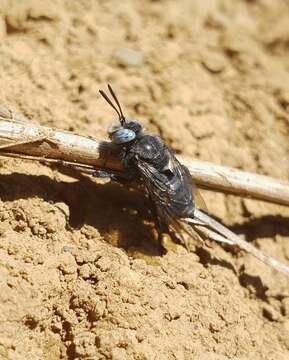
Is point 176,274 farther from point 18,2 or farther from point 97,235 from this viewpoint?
point 18,2

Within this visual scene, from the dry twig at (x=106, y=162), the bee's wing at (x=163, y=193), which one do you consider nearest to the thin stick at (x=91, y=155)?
the dry twig at (x=106, y=162)

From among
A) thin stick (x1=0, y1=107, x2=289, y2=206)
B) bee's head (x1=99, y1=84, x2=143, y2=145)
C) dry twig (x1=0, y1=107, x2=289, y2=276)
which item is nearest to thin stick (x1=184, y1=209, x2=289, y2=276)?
dry twig (x1=0, y1=107, x2=289, y2=276)

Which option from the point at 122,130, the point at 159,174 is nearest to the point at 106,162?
the point at 122,130

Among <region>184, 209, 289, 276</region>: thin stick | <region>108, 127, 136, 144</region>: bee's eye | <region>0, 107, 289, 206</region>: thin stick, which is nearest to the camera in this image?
<region>0, 107, 289, 206</region>: thin stick

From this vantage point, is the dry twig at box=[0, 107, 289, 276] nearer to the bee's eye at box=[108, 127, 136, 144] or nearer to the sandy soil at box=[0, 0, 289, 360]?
the bee's eye at box=[108, 127, 136, 144]

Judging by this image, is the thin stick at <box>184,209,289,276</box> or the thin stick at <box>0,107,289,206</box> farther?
the thin stick at <box>184,209,289,276</box>

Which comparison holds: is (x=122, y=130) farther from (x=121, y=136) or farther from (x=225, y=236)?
(x=225, y=236)
